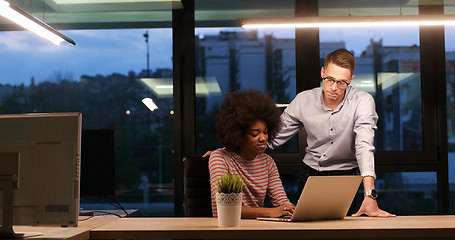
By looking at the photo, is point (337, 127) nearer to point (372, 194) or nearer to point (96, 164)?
point (372, 194)

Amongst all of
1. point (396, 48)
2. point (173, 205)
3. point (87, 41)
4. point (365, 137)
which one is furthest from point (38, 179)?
point (396, 48)

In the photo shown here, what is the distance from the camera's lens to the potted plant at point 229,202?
1.92m

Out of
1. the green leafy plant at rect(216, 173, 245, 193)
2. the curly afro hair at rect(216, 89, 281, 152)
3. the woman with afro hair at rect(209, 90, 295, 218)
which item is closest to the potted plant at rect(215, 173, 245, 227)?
the green leafy plant at rect(216, 173, 245, 193)

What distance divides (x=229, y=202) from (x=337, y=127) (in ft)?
4.45

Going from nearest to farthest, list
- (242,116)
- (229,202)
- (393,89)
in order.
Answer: (229,202) → (242,116) → (393,89)

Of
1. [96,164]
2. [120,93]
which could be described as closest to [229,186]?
[96,164]

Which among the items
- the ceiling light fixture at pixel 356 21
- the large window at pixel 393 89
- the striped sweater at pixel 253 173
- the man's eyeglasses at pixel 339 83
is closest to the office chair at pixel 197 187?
the striped sweater at pixel 253 173

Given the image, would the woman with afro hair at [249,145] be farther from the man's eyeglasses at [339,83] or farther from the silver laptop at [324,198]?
the man's eyeglasses at [339,83]

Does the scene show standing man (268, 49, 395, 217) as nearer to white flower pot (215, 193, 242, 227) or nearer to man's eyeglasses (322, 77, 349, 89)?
man's eyeglasses (322, 77, 349, 89)

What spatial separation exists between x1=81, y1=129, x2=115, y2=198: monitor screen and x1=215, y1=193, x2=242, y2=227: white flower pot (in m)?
0.95

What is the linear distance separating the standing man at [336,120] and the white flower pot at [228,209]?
100 centimetres

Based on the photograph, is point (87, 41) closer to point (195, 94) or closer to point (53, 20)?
point (53, 20)

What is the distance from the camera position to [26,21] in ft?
11.4

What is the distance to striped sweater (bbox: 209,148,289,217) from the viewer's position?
244 cm
